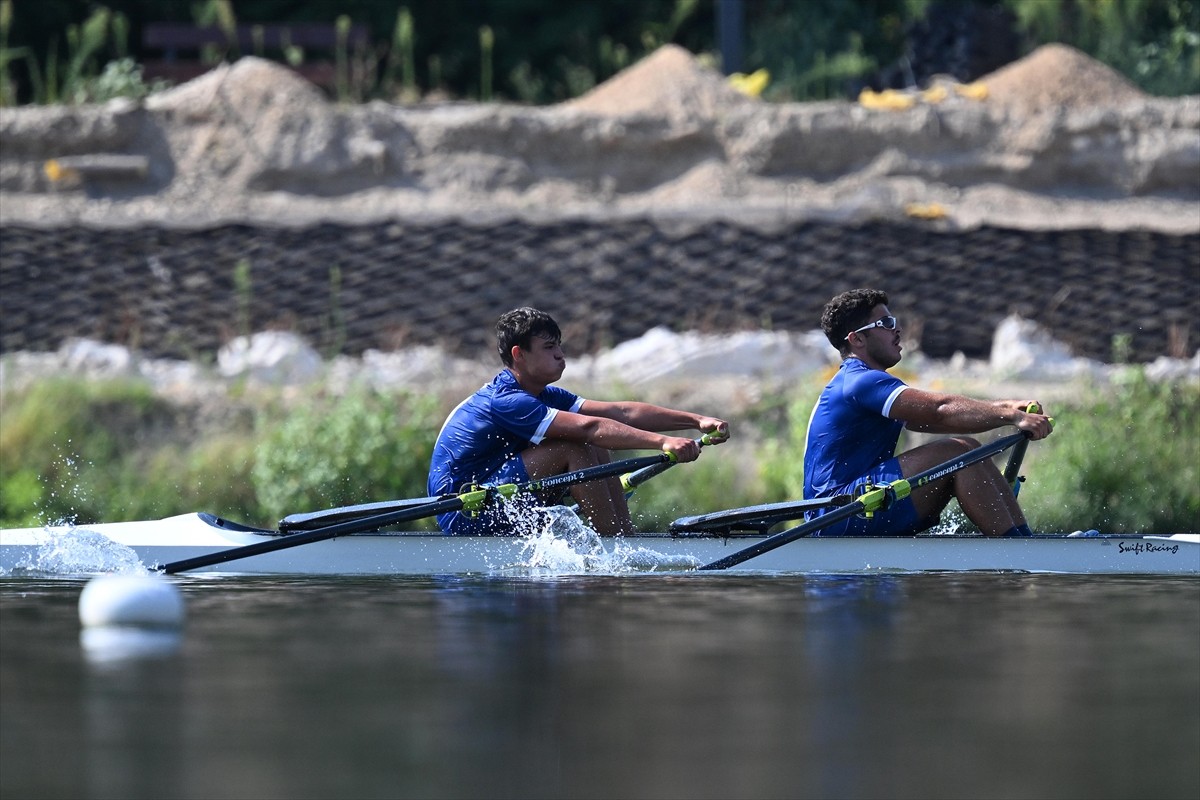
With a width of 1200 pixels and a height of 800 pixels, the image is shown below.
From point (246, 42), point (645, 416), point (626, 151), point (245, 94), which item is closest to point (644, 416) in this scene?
point (645, 416)

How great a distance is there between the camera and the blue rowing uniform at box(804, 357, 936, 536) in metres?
8.18

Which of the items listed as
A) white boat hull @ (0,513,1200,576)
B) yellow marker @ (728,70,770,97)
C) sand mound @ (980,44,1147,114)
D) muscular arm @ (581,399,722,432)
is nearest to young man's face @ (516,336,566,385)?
muscular arm @ (581,399,722,432)

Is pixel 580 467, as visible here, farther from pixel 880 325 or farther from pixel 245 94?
→ pixel 245 94

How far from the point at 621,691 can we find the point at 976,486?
299cm

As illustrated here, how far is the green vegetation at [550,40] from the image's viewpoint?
2061 centimetres

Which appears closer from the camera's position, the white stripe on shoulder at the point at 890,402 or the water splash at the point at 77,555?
the white stripe on shoulder at the point at 890,402

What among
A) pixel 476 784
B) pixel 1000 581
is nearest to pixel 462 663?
pixel 476 784

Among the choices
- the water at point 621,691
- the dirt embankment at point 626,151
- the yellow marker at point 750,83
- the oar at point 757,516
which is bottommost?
the water at point 621,691

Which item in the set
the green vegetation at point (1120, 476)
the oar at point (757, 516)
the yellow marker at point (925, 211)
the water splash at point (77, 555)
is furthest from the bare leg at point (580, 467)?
the yellow marker at point (925, 211)

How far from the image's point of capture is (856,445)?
8.44 m

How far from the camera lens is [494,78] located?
2283cm

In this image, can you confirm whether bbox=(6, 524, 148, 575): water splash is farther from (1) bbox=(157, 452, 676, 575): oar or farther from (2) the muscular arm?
(2) the muscular arm

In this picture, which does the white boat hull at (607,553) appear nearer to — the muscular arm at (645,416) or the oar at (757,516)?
the oar at (757,516)

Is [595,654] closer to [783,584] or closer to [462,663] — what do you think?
[462,663]
